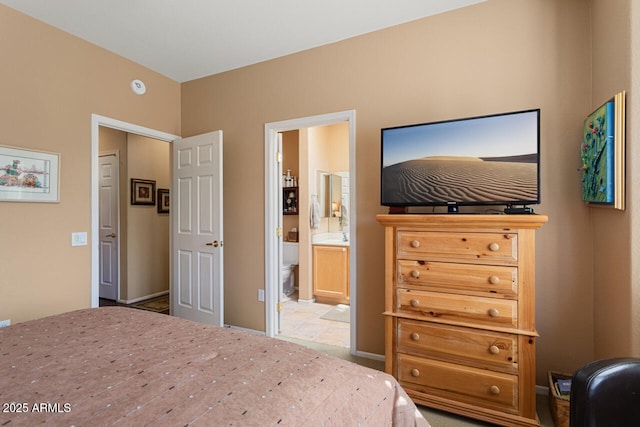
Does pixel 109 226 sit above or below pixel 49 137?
below

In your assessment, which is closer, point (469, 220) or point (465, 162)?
point (469, 220)

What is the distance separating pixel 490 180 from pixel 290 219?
12.0 feet

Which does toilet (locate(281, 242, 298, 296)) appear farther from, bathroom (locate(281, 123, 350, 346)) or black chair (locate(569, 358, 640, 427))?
black chair (locate(569, 358, 640, 427))

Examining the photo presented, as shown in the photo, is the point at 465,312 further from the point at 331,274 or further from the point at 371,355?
the point at 331,274

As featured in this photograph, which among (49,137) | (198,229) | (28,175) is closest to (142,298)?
(198,229)

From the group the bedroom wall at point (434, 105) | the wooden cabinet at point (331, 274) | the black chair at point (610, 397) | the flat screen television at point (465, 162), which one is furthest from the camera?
the wooden cabinet at point (331, 274)

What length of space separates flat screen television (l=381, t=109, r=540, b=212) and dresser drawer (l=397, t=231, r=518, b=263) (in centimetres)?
27

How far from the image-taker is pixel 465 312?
1.91m

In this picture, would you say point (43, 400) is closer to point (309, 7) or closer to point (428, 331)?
point (428, 331)

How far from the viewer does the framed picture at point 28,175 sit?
2324 mm

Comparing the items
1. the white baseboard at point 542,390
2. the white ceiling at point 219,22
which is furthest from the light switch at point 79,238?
the white baseboard at point 542,390

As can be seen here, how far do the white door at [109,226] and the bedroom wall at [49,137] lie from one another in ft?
6.12

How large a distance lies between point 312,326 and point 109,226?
337cm

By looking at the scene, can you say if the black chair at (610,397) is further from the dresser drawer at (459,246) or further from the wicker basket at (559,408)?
the wicker basket at (559,408)
